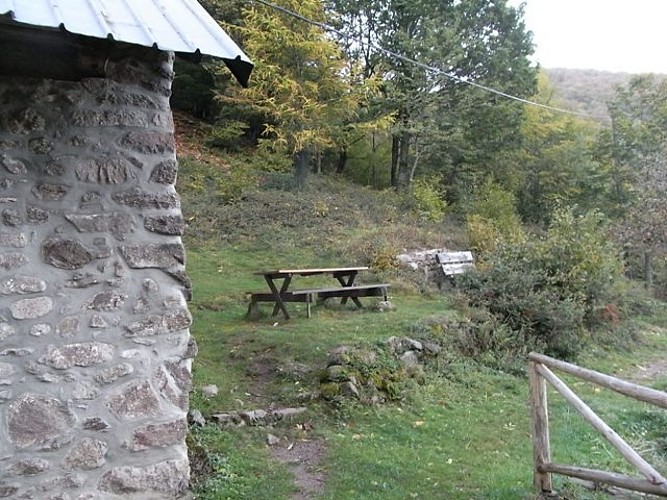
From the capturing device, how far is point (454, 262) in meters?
11.6

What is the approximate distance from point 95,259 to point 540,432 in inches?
121

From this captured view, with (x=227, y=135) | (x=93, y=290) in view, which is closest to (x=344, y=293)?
(x=93, y=290)

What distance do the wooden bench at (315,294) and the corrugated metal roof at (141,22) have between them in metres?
5.37

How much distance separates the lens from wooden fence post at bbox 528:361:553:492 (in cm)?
404

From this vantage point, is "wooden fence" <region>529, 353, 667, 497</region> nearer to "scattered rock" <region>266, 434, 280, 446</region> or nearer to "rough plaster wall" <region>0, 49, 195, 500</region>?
"scattered rock" <region>266, 434, 280, 446</region>

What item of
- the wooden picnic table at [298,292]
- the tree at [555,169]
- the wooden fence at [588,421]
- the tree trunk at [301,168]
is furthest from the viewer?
the tree at [555,169]

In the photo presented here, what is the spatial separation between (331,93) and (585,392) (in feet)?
33.8

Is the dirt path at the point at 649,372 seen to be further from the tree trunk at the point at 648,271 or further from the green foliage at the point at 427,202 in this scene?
the tree trunk at the point at 648,271

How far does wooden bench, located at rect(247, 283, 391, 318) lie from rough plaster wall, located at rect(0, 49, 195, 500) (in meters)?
4.95

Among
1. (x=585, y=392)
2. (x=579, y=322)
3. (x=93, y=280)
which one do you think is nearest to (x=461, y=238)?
(x=579, y=322)

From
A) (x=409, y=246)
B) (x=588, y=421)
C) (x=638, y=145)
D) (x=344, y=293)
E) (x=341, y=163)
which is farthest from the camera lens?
(x=341, y=163)

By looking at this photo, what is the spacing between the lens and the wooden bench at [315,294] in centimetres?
839

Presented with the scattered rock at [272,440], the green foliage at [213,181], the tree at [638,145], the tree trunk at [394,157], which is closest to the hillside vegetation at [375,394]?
the scattered rock at [272,440]

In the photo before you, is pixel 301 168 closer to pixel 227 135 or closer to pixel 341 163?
pixel 227 135
